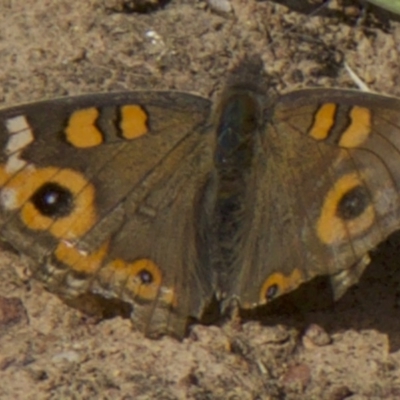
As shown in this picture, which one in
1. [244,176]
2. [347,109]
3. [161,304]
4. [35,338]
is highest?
[347,109]

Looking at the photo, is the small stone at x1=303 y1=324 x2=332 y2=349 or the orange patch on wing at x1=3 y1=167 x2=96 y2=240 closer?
the orange patch on wing at x1=3 y1=167 x2=96 y2=240

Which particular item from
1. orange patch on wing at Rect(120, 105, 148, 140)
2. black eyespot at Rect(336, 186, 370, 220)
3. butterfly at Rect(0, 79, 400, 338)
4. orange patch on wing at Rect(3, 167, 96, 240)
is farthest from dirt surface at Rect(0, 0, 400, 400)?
orange patch on wing at Rect(120, 105, 148, 140)

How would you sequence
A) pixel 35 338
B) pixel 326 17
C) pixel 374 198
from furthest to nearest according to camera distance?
pixel 326 17 < pixel 35 338 < pixel 374 198

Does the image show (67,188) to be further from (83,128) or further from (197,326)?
(197,326)

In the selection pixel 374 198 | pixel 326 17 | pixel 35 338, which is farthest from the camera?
pixel 326 17

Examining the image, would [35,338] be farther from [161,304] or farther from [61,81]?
[61,81]

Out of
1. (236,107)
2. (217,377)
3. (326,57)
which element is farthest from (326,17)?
(217,377)

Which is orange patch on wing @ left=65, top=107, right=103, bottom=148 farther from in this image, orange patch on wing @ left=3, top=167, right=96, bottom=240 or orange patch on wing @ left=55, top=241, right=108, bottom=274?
orange patch on wing @ left=55, top=241, right=108, bottom=274
